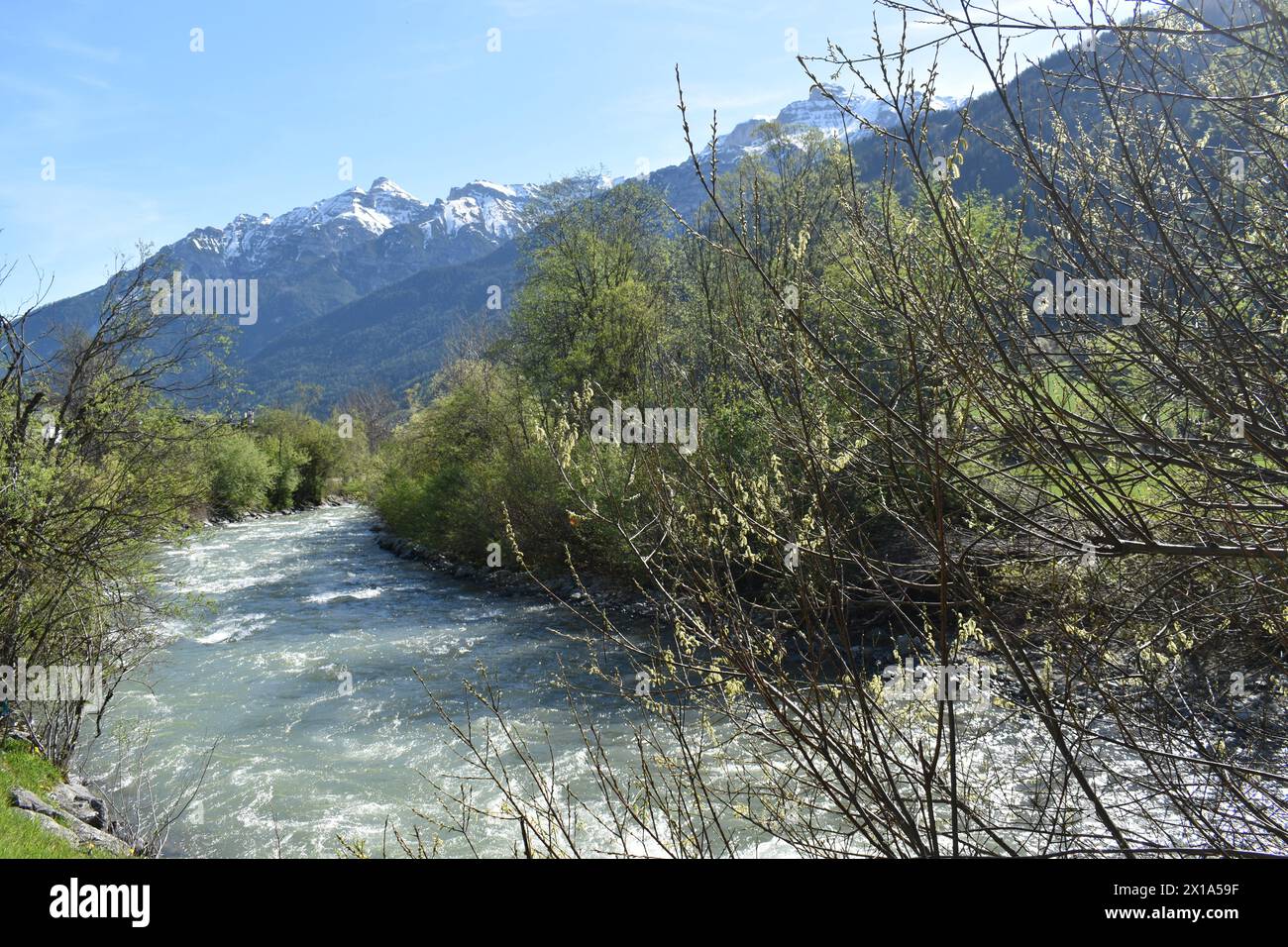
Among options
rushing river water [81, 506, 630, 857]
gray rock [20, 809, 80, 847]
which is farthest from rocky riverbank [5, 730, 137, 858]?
rushing river water [81, 506, 630, 857]

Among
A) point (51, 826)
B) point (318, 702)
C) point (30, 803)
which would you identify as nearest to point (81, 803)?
point (30, 803)

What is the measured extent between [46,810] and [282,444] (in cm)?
4880

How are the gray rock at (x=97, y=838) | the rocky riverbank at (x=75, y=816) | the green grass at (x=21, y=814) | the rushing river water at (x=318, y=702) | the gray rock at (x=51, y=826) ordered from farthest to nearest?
1. the rushing river water at (x=318, y=702)
2. the gray rock at (x=97, y=838)
3. the rocky riverbank at (x=75, y=816)
4. the gray rock at (x=51, y=826)
5. the green grass at (x=21, y=814)

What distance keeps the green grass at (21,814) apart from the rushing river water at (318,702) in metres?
→ 0.89

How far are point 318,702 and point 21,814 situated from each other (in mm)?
5467

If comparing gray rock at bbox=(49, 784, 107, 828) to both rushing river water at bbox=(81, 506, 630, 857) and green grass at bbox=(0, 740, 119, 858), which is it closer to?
green grass at bbox=(0, 740, 119, 858)

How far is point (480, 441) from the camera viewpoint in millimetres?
28703

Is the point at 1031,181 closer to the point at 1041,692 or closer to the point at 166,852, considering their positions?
the point at 1041,692

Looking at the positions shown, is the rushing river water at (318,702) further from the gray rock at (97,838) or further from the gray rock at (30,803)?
the gray rock at (30,803)

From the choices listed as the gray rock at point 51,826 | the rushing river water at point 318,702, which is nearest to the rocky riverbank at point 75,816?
the gray rock at point 51,826

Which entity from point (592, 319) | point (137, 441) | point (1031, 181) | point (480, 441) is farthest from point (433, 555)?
point (1031, 181)

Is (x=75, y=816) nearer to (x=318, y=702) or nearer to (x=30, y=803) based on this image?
(x=30, y=803)

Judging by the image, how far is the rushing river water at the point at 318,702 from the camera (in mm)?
8578

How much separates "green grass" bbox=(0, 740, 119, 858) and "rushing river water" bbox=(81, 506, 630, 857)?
89cm
